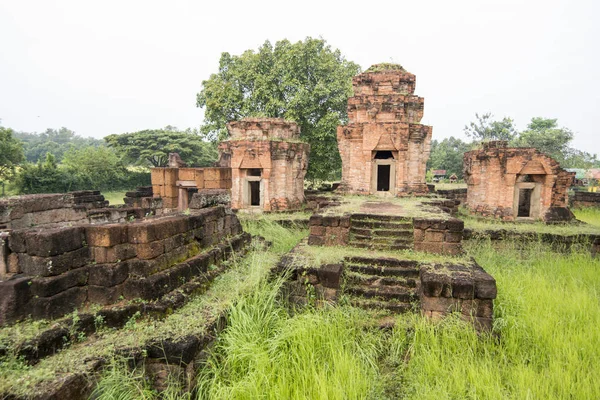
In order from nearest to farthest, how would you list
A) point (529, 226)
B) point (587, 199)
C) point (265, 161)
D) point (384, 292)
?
point (384, 292), point (529, 226), point (265, 161), point (587, 199)

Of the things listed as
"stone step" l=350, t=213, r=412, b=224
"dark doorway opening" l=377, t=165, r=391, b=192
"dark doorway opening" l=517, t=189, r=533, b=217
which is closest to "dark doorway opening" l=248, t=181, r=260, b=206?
"dark doorway opening" l=377, t=165, r=391, b=192

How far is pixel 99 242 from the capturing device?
11.9 ft

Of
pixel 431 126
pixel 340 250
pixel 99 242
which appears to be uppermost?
pixel 431 126

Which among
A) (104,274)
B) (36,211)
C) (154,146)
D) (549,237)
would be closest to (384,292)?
(104,274)

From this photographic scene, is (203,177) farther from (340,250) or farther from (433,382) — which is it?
(433,382)

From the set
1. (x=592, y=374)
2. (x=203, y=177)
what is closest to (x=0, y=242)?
(x=592, y=374)

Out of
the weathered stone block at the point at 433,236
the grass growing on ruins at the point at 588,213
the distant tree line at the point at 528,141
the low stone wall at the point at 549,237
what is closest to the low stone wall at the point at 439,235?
the weathered stone block at the point at 433,236

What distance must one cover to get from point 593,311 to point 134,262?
6369 millimetres

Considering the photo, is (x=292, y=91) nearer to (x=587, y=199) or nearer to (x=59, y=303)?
(x=59, y=303)

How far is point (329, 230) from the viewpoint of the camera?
6.42 meters

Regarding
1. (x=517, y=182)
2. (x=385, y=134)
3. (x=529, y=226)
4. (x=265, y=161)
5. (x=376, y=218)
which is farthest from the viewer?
(x=265, y=161)

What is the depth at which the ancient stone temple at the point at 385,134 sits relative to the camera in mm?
11336

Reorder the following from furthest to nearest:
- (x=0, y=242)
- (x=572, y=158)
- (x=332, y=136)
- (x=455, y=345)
Result: 1. (x=572, y=158)
2. (x=332, y=136)
3. (x=455, y=345)
4. (x=0, y=242)

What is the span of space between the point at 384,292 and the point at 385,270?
0.43 meters
